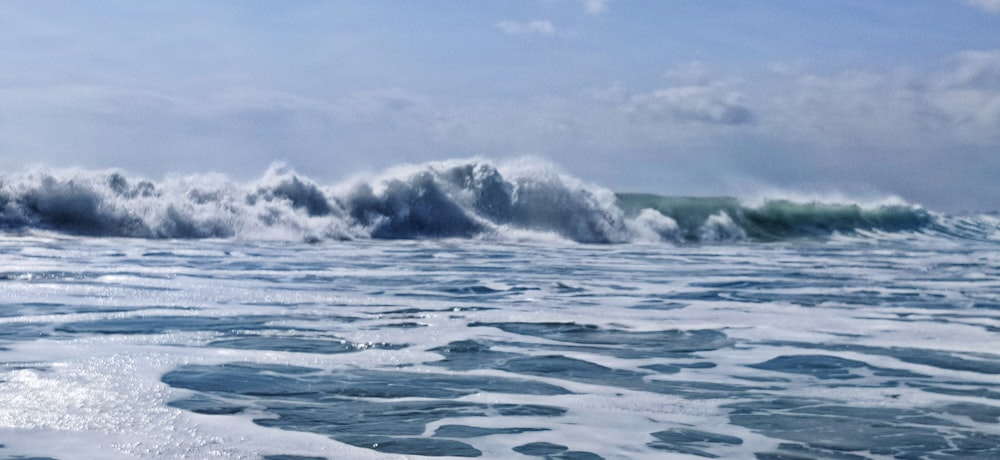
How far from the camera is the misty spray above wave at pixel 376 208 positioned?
2122 centimetres

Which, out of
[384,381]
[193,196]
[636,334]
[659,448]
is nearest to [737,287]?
[636,334]

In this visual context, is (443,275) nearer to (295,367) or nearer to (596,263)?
(596,263)

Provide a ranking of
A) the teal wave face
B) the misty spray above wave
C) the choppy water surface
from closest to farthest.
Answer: the choppy water surface < the misty spray above wave < the teal wave face

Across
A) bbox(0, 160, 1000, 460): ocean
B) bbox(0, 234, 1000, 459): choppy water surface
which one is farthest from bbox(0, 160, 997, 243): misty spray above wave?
bbox(0, 234, 1000, 459): choppy water surface

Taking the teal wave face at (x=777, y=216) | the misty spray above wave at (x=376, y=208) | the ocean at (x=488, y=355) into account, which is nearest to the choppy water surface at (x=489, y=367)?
the ocean at (x=488, y=355)

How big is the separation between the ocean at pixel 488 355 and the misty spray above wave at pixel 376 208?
4.72m

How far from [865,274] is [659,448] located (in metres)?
9.81

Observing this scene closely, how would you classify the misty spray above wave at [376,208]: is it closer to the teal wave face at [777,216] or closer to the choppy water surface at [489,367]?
the teal wave face at [777,216]

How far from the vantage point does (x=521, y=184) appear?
2588 centimetres

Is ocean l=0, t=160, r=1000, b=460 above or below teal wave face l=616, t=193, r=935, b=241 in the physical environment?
below

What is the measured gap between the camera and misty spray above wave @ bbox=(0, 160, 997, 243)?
2122cm

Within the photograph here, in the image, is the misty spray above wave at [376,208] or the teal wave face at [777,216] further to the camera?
the teal wave face at [777,216]

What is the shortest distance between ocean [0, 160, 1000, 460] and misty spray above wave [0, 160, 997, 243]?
4724 mm

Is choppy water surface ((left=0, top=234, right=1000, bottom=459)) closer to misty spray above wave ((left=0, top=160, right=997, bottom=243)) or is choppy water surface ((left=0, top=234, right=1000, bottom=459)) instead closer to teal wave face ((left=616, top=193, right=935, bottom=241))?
misty spray above wave ((left=0, top=160, right=997, bottom=243))
